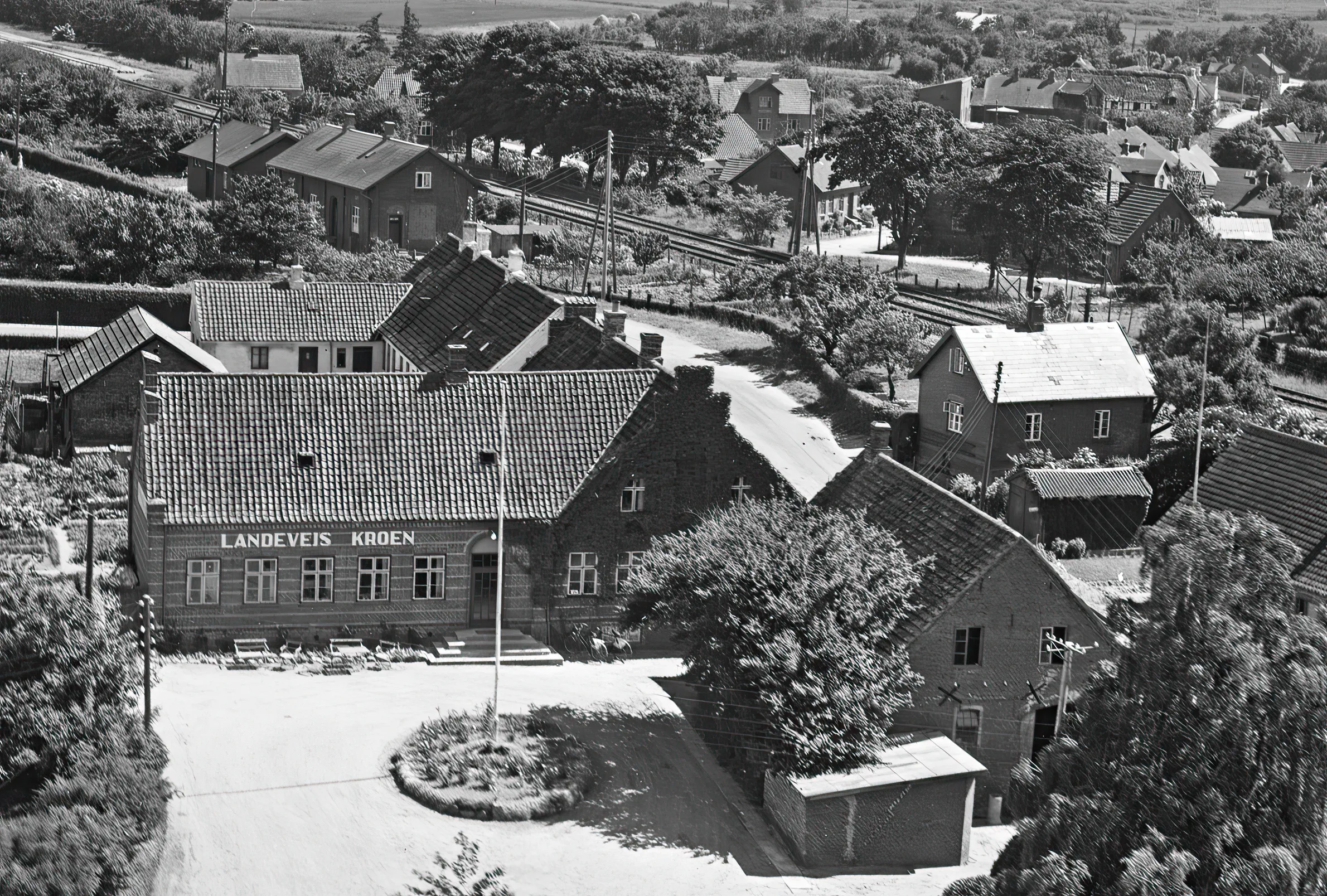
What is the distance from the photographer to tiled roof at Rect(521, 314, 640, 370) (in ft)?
165

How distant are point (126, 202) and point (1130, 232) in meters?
53.7

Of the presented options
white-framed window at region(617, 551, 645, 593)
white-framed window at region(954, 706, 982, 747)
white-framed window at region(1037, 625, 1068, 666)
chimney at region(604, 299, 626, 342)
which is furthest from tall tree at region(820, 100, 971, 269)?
white-framed window at region(954, 706, 982, 747)

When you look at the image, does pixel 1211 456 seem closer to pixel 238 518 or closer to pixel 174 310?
pixel 238 518

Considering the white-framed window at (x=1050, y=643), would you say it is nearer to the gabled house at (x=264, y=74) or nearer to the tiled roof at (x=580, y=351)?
the tiled roof at (x=580, y=351)

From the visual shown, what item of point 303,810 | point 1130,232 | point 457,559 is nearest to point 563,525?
point 457,559

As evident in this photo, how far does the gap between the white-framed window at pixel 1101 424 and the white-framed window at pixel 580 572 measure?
24.6 meters

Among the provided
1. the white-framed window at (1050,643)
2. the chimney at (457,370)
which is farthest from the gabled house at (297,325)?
the white-framed window at (1050,643)

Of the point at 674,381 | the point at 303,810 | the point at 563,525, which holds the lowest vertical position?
the point at 303,810

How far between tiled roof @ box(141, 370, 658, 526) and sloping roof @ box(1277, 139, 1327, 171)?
115955 mm

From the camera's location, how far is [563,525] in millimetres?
45844

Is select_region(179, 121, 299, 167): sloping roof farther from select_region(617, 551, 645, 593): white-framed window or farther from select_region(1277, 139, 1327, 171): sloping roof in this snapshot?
select_region(1277, 139, 1327, 171): sloping roof

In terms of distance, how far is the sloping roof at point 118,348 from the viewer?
198 feet

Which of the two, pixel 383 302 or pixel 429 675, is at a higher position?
pixel 383 302

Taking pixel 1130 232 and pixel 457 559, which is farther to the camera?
pixel 1130 232
